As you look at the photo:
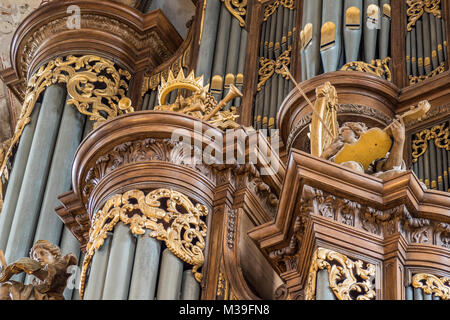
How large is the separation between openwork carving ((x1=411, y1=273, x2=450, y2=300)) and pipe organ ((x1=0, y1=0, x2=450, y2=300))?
0.01 meters

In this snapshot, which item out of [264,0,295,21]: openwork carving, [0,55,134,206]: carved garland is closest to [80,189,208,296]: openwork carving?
[0,55,134,206]: carved garland

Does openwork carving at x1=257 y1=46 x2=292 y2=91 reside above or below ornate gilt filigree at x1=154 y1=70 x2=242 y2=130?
above

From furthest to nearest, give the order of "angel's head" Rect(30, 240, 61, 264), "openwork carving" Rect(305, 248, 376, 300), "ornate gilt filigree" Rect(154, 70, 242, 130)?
"ornate gilt filigree" Rect(154, 70, 242, 130), "angel's head" Rect(30, 240, 61, 264), "openwork carving" Rect(305, 248, 376, 300)

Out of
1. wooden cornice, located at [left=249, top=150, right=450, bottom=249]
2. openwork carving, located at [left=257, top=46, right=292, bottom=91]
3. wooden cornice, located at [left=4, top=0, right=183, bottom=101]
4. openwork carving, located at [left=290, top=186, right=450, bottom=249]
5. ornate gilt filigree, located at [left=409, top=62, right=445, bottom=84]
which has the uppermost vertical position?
wooden cornice, located at [left=4, top=0, right=183, bottom=101]

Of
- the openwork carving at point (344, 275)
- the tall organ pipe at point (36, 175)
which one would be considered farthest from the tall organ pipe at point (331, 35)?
the openwork carving at point (344, 275)

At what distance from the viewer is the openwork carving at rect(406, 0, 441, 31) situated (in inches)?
371

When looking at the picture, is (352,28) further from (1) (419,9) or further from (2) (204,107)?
(2) (204,107)

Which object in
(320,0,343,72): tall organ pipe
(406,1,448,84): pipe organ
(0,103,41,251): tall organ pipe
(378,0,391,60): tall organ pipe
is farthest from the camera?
(0,103,41,251): tall organ pipe

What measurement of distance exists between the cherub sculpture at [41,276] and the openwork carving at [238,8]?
3814 mm

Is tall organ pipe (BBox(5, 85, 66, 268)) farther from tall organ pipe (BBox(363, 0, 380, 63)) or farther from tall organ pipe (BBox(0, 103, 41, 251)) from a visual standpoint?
tall organ pipe (BBox(363, 0, 380, 63))

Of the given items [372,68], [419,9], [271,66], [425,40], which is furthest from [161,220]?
[419,9]

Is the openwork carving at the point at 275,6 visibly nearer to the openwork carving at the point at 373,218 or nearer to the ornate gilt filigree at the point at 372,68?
the ornate gilt filigree at the point at 372,68

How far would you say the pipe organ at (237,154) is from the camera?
20.1ft
